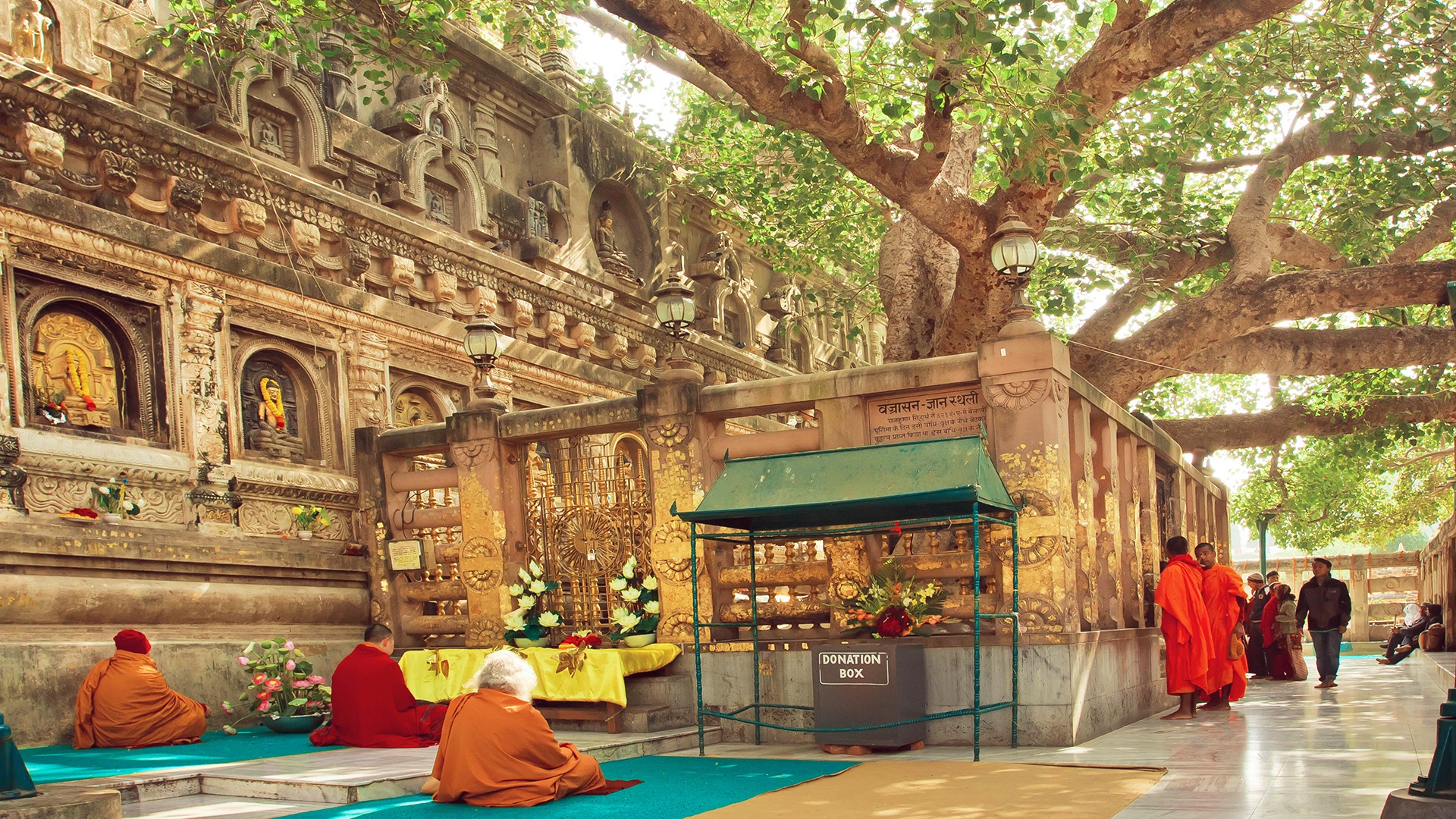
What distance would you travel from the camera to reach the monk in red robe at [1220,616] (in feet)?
40.9

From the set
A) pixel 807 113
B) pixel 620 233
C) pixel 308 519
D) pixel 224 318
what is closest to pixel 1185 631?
pixel 807 113

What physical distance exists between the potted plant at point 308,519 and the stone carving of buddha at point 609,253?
701 centimetres

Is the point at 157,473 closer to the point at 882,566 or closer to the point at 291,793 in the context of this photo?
the point at 291,793

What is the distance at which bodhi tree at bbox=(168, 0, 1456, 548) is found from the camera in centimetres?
1100

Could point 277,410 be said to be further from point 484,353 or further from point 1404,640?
point 1404,640

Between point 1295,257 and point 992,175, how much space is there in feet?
13.5

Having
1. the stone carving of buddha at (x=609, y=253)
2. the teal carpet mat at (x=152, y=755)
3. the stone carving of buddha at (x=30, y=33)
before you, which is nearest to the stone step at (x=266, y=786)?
the teal carpet mat at (x=152, y=755)

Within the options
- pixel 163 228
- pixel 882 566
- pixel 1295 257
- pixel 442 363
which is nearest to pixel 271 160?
pixel 163 228

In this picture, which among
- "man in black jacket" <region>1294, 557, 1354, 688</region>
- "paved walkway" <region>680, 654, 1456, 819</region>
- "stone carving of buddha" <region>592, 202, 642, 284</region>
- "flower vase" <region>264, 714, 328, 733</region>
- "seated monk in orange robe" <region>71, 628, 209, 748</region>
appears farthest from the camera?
"stone carving of buddha" <region>592, 202, 642, 284</region>

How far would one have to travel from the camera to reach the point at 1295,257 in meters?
16.1

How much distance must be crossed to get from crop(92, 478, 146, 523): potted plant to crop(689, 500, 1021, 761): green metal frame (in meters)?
4.99

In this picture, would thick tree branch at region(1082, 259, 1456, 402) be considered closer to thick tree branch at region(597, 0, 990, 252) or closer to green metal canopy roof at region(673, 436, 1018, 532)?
thick tree branch at region(597, 0, 990, 252)

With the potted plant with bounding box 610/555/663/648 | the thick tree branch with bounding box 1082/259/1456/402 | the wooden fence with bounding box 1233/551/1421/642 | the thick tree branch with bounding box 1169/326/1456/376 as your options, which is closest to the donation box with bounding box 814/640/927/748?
the potted plant with bounding box 610/555/663/648

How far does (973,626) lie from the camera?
10320 millimetres
